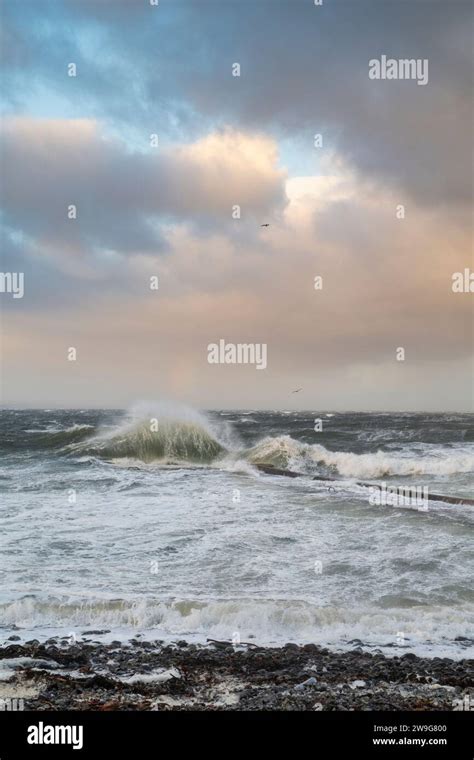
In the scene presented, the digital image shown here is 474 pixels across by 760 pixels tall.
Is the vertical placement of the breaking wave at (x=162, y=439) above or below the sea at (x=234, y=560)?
above

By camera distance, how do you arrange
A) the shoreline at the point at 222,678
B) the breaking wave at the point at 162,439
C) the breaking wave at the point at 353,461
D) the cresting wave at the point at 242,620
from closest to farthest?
the shoreline at the point at 222,678 < the cresting wave at the point at 242,620 < the breaking wave at the point at 353,461 < the breaking wave at the point at 162,439

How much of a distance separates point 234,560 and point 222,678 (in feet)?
14.5

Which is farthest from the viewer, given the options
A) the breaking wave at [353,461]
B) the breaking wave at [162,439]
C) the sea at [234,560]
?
the breaking wave at [162,439]

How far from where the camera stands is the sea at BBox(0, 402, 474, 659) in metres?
7.18

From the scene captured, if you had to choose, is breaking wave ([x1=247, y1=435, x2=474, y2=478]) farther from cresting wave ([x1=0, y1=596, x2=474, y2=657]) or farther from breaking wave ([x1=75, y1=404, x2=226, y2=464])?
cresting wave ([x1=0, y1=596, x2=474, y2=657])

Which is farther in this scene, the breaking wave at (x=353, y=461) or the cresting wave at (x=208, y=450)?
the cresting wave at (x=208, y=450)

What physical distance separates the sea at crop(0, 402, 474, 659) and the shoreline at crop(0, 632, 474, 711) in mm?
Answer: 421

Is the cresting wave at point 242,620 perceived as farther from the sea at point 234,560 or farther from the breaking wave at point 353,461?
the breaking wave at point 353,461

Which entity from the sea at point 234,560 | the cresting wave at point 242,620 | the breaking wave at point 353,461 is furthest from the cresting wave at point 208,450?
the cresting wave at point 242,620

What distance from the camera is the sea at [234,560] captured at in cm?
718

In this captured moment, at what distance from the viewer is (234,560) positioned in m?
10.1

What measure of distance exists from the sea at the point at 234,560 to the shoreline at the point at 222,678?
1.38ft
